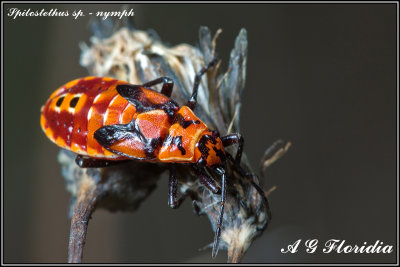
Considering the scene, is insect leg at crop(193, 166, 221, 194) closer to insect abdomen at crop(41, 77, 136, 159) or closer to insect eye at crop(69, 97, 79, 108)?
insect abdomen at crop(41, 77, 136, 159)

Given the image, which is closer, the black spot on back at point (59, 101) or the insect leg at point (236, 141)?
the insect leg at point (236, 141)

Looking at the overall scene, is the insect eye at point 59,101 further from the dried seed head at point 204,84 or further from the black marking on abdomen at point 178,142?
the black marking on abdomen at point 178,142

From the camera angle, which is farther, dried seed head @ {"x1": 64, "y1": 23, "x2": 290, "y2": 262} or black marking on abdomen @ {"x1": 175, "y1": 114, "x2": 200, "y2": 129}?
black marking on abdomen @ {"x1": 175, "y1": 114, "x2": 200, "y2": 129}

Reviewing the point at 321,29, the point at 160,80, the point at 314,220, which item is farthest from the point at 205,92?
the point at 321,29

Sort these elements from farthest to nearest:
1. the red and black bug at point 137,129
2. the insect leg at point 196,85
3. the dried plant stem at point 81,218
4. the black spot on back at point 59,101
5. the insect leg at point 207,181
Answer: the black spot on back at point 59,101 < the insect leg at point 196,85 < the red and black bug at point 137,129 < the insect leg at point 207,181 < the dried plant stem at point 81,218

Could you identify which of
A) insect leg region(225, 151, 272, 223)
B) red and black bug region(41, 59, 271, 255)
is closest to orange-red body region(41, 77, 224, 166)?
red and black bug region(41, 59, 271, 255)

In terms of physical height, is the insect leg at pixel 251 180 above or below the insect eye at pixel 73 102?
below

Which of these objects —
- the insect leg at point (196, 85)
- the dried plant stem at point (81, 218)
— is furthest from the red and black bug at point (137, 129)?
the dried plant stem at point (81, 218)

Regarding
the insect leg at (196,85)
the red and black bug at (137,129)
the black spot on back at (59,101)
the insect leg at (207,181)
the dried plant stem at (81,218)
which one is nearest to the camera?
the dried plant stem at (81,218)
